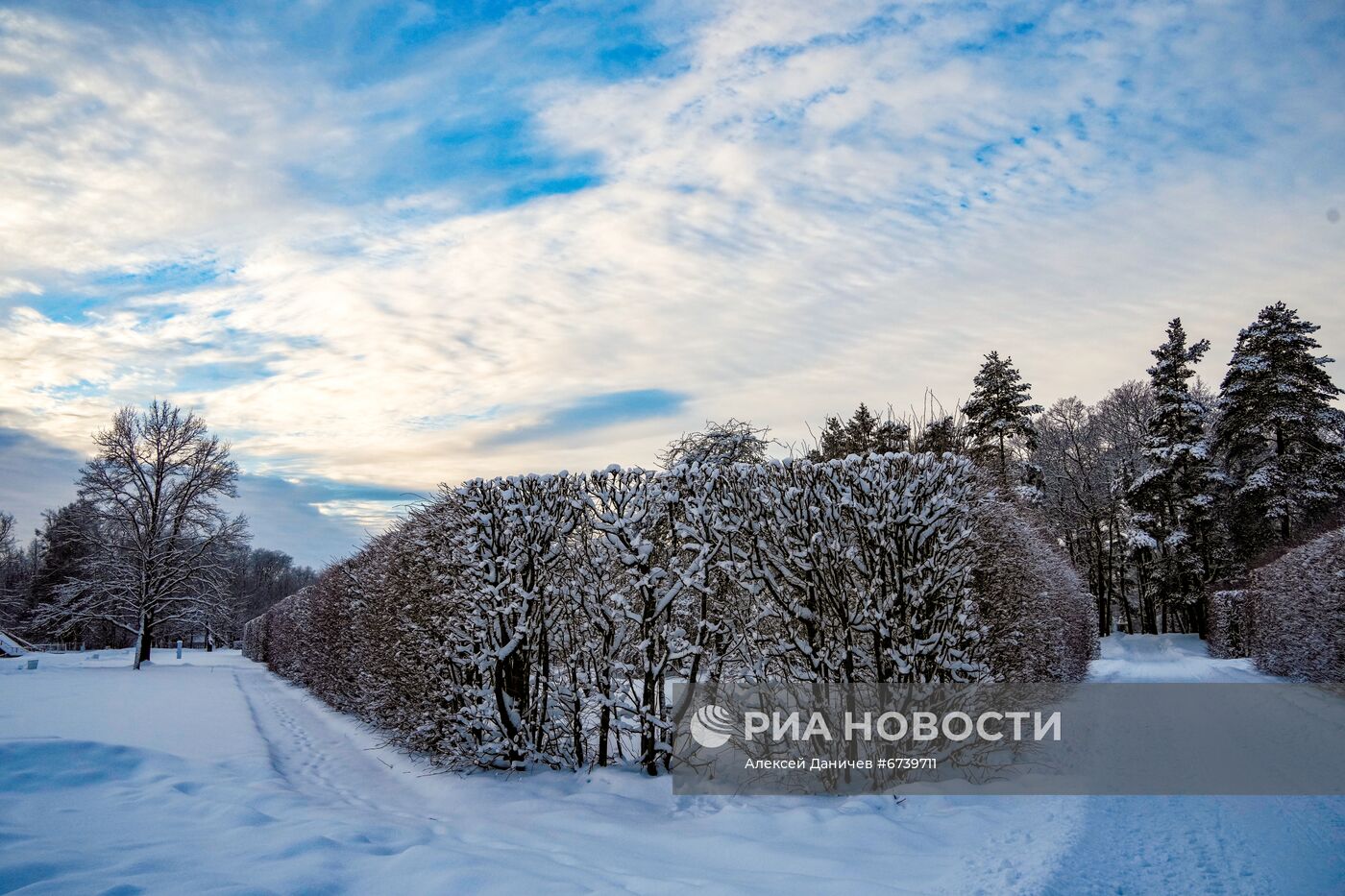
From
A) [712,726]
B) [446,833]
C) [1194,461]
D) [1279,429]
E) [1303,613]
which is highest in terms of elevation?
[1279,429]

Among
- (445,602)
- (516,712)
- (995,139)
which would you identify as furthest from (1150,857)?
(995,139)

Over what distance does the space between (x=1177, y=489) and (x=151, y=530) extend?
1558 inches

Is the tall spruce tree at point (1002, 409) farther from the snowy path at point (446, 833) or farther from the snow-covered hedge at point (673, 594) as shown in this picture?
the snowy path at point (446, 833)

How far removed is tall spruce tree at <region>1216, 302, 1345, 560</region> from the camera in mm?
24938

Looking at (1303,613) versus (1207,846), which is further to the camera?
(1303,613)

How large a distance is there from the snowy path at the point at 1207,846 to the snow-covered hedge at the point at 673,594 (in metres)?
1.67

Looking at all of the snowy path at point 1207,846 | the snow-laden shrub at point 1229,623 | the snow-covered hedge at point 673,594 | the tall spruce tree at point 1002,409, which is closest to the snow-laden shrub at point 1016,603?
the snow-covered hedge at point 673,594

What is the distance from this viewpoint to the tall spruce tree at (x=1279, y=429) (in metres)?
24.9

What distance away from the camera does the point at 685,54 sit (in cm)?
803

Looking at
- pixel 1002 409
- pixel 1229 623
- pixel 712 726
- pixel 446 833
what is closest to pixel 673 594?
pixel 712 726

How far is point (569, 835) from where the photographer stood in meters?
5.57

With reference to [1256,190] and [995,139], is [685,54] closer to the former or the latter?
[995,139]

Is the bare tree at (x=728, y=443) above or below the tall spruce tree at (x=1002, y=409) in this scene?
below

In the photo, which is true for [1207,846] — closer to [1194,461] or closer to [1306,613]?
[1306,613]
